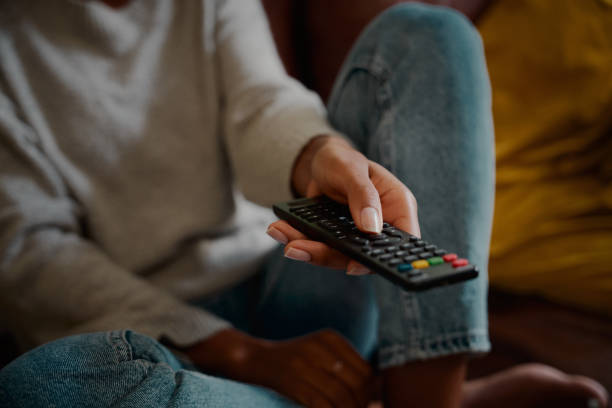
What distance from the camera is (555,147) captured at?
1.34 ft

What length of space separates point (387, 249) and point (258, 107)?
0.84 ft

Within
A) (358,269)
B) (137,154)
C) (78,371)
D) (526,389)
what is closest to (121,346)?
(78,371)

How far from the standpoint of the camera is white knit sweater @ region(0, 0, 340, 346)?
14.0 inches

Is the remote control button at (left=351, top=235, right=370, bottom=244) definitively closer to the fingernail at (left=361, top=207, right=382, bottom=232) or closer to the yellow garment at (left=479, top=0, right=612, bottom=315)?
the fingernail at (left=361, top=207, right=382, bottom=232)

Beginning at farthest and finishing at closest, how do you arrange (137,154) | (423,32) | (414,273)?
1. (137,154)
2. (423,32)
3. (414,273)

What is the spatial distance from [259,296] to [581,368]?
294 millimetres

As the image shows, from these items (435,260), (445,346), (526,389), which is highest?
(435,260)

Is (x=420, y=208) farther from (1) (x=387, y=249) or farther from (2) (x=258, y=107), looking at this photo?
(2) (x=258, y=107)

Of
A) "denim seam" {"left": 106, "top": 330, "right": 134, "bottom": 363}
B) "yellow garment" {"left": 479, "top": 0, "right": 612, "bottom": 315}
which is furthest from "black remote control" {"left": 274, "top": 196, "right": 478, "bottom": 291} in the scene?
"yellow garment" {"left": 479, "top": 0, "right": 612, "bottom": 315}

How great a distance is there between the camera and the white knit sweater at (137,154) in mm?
356

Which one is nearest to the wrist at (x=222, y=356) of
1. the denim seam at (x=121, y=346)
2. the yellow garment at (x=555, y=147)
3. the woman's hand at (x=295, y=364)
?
the woman's hand at (x=295, y=364)

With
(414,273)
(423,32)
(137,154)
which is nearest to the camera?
(414,273)

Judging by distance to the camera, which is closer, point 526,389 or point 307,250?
point 307,250

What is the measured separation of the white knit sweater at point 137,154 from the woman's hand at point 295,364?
0.06 feet
